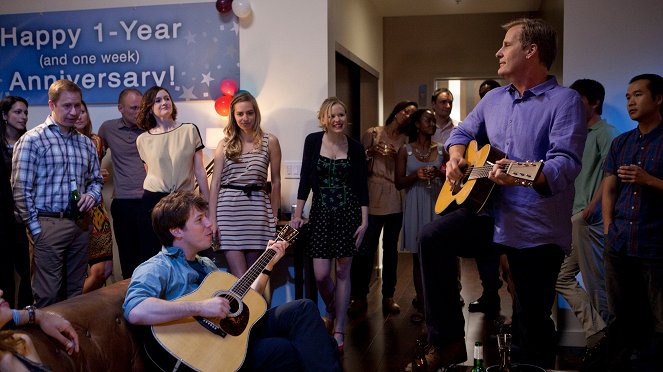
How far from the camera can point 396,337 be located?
4.66 metres

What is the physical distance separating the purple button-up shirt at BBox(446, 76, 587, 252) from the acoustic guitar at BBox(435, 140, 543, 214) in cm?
8

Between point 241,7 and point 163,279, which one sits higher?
point 241,7

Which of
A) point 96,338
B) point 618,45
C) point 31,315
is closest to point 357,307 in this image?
point 618,45

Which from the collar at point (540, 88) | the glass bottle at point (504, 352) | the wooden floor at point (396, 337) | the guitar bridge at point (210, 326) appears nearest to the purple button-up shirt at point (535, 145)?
the collar at point (540, 88)

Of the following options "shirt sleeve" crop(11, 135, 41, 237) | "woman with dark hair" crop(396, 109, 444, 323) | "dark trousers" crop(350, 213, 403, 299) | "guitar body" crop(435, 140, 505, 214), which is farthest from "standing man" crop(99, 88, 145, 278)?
"guitar body" crop(435, 140, 505, 214)

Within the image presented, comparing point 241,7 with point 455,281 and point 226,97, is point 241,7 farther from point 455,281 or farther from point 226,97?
point 455,281

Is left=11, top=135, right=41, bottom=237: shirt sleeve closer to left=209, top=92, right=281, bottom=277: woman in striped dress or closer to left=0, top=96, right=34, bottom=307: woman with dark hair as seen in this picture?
left=0, top=96, right=34, bottom=307: woman with dark hair

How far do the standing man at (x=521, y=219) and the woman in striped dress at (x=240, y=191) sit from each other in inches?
73.9

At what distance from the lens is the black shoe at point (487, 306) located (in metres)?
5.35

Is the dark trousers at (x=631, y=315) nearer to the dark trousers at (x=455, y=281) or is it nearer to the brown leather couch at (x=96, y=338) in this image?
the dark trousers at (x=455, y=281)

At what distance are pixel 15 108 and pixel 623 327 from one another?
380cm

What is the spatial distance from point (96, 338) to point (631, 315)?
2669mm

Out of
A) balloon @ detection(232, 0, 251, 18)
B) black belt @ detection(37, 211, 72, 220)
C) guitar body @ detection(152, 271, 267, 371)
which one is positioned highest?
balloon @ detection(232, 0, 251, 18)

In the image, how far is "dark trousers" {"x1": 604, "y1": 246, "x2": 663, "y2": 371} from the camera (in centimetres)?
362
